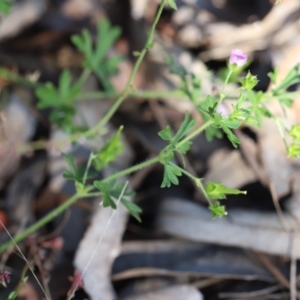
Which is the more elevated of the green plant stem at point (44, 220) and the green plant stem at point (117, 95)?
the green plant stem at point (117, 95)

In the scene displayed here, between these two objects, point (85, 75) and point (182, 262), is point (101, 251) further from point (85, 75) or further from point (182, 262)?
point (85, 75)

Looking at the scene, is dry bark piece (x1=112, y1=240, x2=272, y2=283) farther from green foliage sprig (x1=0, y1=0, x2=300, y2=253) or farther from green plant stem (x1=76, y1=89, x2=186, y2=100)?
green plant stem (x1=76, y1=89, x2=186, y2=100)

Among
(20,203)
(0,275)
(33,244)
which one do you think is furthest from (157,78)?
(0,275)

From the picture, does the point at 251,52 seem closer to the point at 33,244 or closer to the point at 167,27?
the point at 167,27

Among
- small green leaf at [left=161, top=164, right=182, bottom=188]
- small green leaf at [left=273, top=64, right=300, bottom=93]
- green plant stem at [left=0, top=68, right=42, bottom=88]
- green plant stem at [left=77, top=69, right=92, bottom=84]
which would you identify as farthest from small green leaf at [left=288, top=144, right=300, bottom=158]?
green plant stem at [left=0, top=68, right=42, bottom=88]

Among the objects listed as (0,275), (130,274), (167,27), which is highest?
(167,27)

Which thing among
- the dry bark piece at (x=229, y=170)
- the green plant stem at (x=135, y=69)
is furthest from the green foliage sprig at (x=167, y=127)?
the dry bark piece at (x=229, y=170)

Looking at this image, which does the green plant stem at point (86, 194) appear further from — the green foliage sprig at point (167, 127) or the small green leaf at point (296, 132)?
the small green leaf at point (296, 132)
